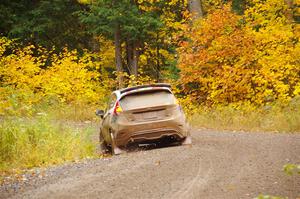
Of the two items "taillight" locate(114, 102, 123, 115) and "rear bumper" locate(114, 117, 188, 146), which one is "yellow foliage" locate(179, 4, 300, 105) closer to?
"rear bumper" locate(114, 117, 188, 146)

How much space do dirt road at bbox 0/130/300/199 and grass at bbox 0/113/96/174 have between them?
124 cm

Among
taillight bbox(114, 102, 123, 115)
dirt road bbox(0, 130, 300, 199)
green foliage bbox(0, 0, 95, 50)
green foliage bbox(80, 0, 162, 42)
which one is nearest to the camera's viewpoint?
dirt road bbox(0, 130, 300, 199)

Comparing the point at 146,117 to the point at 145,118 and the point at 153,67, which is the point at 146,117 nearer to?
the point at 145,118

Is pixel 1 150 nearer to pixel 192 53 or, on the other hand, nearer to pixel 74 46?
pixel 192 53

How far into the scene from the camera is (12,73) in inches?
1150

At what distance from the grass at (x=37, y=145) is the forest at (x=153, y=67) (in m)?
0.03

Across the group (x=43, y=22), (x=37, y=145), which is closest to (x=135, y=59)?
(x=43, y=22)

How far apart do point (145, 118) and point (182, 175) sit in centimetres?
433

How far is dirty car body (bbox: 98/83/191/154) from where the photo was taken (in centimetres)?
1420

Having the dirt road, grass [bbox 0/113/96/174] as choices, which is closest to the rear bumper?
the dirt road

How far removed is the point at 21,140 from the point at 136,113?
9.30 feet

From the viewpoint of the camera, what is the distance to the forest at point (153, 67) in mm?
15145

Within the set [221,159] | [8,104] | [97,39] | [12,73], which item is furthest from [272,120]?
[97,39]

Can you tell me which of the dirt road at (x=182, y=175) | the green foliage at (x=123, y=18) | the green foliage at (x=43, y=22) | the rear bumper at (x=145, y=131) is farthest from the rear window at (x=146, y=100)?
the green foliage at (x=43, y=22)
